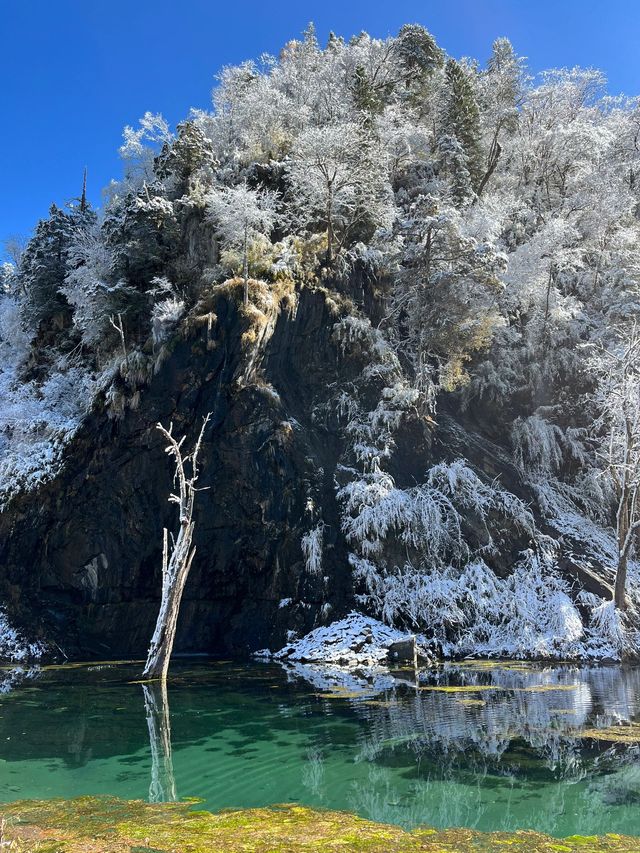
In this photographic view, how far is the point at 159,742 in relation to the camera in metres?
9.44

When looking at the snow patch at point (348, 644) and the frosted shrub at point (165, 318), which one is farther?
the frosted shrub at point (165, 318)

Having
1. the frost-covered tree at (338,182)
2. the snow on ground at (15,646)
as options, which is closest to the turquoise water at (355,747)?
the snow on ground at (15,646)

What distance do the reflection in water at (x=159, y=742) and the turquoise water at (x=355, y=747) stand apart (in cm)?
4

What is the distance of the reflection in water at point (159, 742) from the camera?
6.97 meters

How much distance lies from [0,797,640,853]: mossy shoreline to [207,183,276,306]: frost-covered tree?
2046 centimetres

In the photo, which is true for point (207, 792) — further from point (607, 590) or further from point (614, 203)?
point (614, 203)

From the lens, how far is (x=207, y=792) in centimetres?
694

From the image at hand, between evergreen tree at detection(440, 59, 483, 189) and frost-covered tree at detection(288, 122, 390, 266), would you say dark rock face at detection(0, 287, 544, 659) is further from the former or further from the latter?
evergreen tree at detection(440, 59, 483, 189)

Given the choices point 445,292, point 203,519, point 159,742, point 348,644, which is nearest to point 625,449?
point 445,292

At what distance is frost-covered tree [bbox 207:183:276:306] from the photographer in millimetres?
25047

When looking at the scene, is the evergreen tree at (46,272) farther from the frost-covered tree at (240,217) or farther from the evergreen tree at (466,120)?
the evergreen tree at (466,120)

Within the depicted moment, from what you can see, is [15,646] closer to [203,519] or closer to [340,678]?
[203,519]

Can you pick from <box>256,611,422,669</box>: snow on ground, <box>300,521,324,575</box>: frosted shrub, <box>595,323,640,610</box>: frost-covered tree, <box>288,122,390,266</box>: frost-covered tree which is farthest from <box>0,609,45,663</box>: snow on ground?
<box>288,122,390,266</box>: frost-covered tree

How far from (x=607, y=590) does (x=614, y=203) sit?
916 inches
